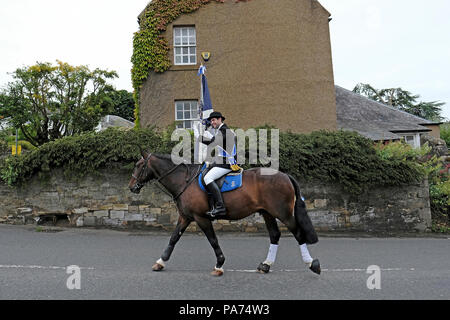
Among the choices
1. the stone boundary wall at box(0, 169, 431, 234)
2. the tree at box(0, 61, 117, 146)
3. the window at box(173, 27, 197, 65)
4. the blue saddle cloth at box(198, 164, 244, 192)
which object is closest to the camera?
the blue saddle cloth at box(198, 164, 244, 192)

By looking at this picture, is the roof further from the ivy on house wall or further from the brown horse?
the brown horse

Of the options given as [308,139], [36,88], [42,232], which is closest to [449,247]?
[308,139]

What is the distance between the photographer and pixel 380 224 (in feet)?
35.3

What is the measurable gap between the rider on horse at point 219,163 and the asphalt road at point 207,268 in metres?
1.24

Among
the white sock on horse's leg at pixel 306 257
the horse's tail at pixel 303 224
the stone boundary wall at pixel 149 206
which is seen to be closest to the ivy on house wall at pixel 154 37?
the stone boundary wall at pixel 149 206

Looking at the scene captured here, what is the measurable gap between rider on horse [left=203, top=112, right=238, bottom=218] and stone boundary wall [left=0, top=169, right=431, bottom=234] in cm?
493

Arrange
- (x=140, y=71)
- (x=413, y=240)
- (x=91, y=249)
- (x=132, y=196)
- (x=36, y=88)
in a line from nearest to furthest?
(x=91, y=249) → (x=413, y=240) → (x=132, y=196) → (x=140, y=71) → (x=36, y=88)

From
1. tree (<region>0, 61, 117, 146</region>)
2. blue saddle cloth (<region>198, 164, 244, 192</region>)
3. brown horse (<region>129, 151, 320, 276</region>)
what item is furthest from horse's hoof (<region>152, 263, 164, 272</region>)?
tree (<region>0, 61, 117, 146</region>)

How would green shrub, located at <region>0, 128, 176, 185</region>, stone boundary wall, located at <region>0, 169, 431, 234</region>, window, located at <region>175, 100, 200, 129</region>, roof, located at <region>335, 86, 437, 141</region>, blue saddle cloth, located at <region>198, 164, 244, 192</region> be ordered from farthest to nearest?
roof, located at <region>335, 86, 437, 141</region>, window, located at <region>175, 100, 200, 129</region>, stone boundary wall, located at <region>0, 169, 431, 234</region>, green shrub, located at <region>0, 128, 176, 185</region>, blue saddle cloth, located at <region>198, 164, 244, 192</region>

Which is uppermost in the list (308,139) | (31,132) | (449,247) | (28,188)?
(31,132)

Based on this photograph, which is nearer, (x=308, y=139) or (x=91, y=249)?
(x=91, y=249)

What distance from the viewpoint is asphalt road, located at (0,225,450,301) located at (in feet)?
15.1

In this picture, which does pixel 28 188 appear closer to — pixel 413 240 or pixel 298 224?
pixel 298 224

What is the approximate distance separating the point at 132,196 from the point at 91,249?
300 cm
